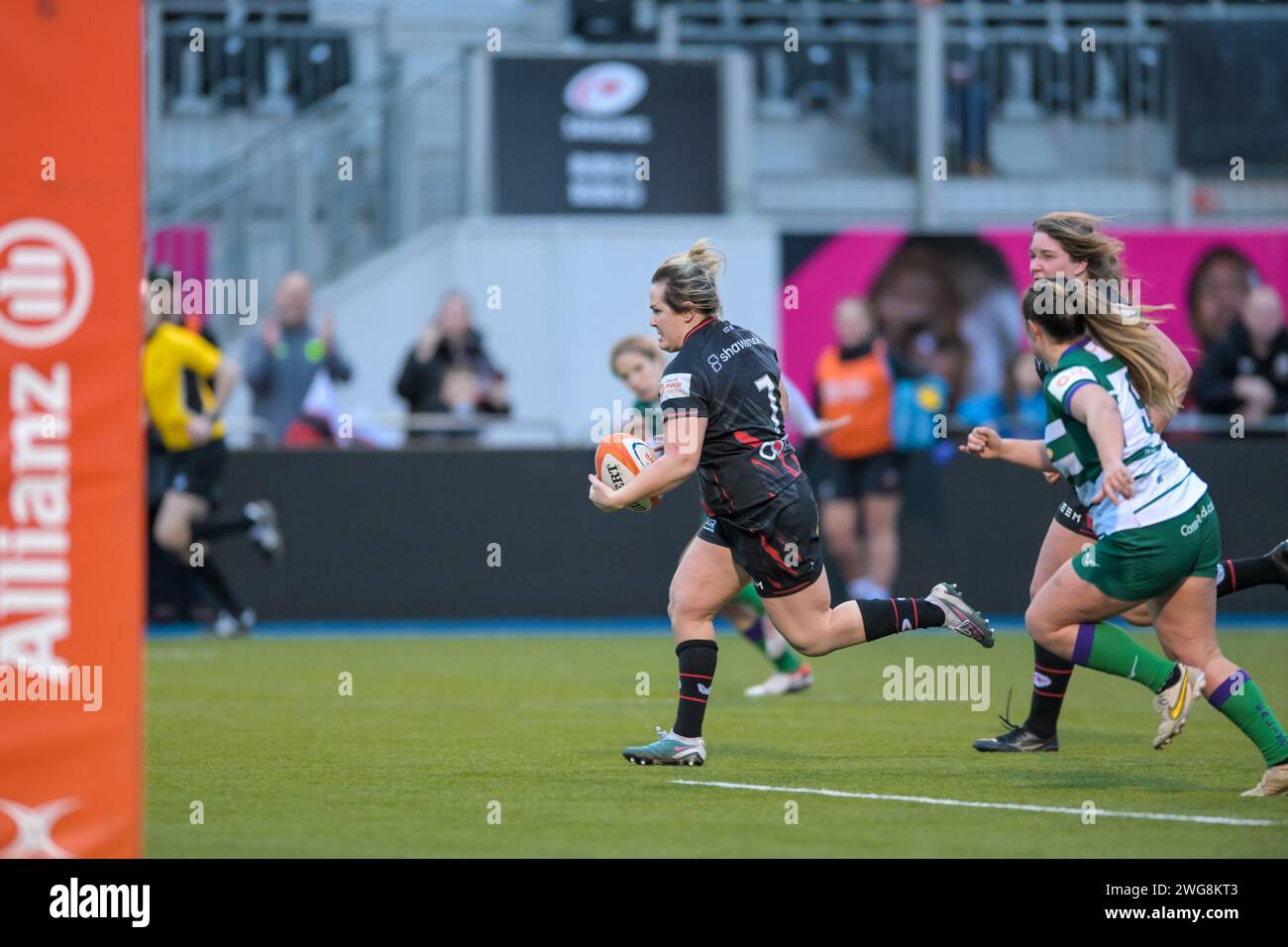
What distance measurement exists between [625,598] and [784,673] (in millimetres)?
5248

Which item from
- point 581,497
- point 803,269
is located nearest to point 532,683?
point 581,497

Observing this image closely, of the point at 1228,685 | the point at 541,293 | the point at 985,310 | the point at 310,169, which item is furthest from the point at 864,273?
the point at 1228,685

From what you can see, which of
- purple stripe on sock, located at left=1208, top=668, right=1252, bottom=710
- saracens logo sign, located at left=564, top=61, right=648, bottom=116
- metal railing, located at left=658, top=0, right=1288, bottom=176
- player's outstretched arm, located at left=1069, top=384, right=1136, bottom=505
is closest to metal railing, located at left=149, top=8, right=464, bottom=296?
saracens logo sign, located at left=564, top=61, right=648, bottom=116

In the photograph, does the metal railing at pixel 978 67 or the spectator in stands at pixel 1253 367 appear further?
the metal railing at pixel 978 67

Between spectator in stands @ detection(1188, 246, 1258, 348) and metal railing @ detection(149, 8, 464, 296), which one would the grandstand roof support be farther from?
metal railing @ detection(149, 8, 464, 296)

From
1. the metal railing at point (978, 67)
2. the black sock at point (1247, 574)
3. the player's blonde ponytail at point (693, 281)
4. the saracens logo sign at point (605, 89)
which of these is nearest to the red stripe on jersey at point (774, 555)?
the player's blonde ponytail at point (693, 281)

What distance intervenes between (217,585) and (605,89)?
665 centimetres

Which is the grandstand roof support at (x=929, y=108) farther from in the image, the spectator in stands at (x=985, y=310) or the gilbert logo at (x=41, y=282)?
the gilbert logo at (x=41, y=282)

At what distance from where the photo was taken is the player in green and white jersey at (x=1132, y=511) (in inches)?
288

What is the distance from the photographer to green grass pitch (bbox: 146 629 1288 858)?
6402 mm

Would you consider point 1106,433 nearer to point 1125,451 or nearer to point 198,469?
point 1125,451

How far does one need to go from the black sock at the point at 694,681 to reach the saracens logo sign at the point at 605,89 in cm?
1175
